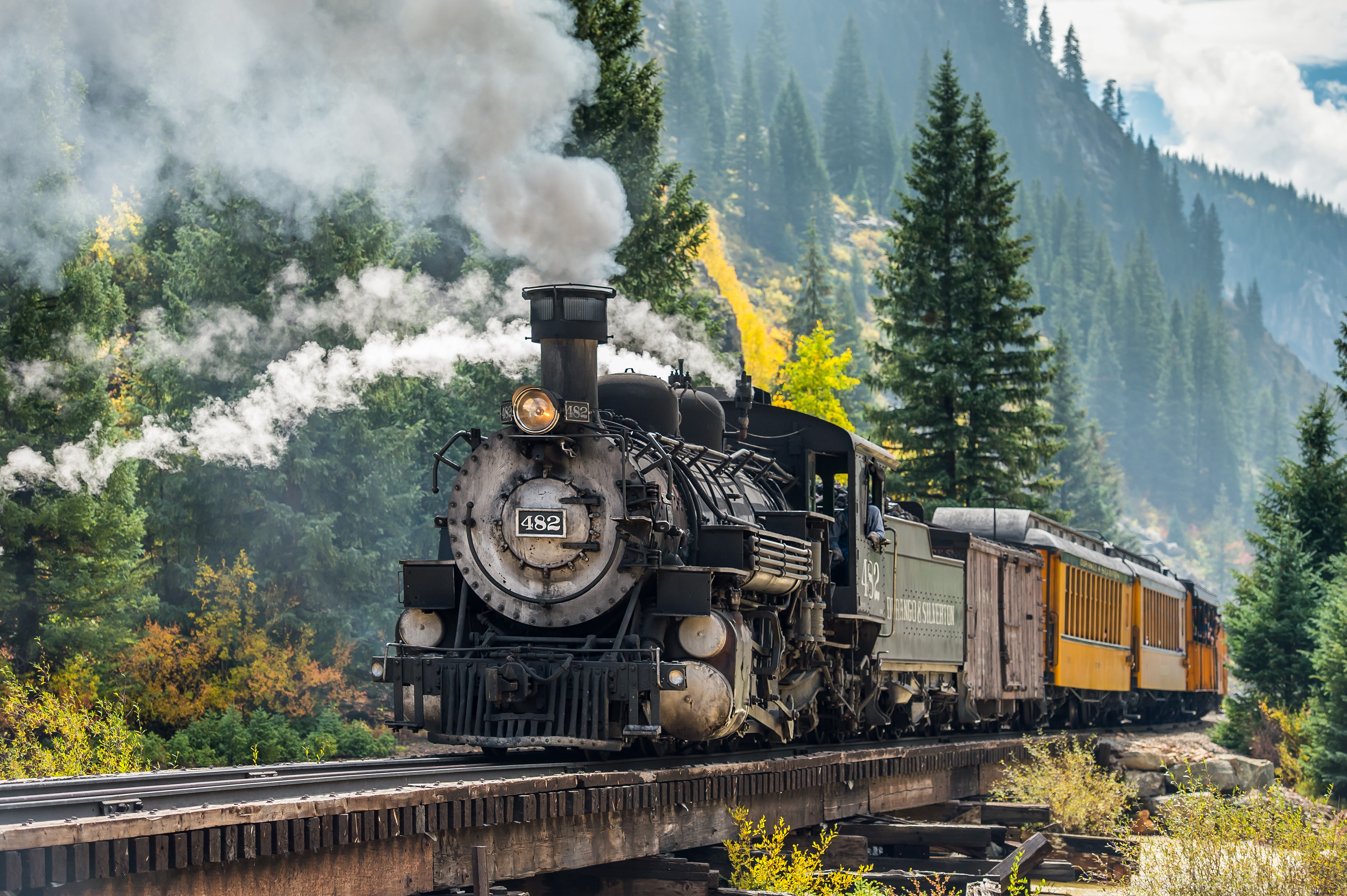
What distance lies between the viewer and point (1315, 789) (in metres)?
22.0

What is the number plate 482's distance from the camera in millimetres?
11789

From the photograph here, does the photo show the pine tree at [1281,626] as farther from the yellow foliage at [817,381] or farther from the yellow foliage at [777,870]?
the yellow foliage at [777,870]

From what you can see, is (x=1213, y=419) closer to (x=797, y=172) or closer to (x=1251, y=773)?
(x=797, y=172)

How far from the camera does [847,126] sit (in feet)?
→ 499

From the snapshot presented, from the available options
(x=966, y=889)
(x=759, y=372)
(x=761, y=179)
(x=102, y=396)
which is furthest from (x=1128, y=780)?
(x=761, y=179)

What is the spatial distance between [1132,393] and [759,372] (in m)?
103

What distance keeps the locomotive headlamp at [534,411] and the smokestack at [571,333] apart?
0.56ft

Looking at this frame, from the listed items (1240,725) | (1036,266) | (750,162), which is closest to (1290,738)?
(1240,725)

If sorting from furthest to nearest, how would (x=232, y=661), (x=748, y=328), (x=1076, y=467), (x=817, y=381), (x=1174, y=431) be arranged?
1. (x=1174, y=431)
2. (x=1076, y=467)
3. (x=748, y=328)
4. (x=817, y=381)
5. (x=232, y=661)

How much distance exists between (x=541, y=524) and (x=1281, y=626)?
66.5 feet

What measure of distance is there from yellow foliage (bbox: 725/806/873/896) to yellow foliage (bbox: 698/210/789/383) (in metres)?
36.4

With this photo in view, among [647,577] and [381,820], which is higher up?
[647,577]

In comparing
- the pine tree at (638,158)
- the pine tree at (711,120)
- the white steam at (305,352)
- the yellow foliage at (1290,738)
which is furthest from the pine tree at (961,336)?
the pine tree at (711,120)

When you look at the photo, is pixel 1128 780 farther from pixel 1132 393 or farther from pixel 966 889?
pixel 1132 393
